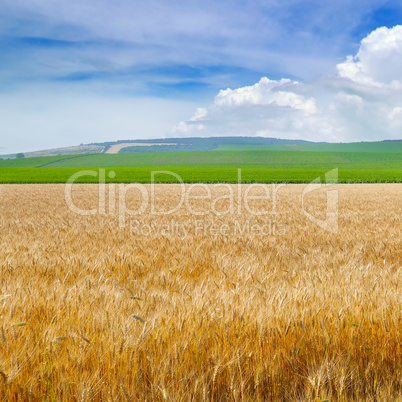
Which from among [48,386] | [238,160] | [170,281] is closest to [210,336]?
[48,386]

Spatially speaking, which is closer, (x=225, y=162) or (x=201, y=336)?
(x=201, y=336)

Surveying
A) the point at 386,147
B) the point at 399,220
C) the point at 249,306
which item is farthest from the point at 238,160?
the point at 249,306

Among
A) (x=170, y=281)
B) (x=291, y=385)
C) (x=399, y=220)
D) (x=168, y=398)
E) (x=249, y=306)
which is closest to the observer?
(x=168, y=398)

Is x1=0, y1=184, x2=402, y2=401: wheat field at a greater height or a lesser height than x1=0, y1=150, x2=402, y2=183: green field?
lesser

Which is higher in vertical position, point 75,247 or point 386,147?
point 386,147

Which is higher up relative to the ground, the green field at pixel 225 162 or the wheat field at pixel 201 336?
the green field at pixel 225 162

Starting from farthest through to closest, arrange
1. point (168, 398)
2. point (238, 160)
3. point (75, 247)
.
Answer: point (238, 160) < point (75, 247) < point (168, 398)

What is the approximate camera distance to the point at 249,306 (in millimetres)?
2730

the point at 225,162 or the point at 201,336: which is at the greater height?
the point at 225,162

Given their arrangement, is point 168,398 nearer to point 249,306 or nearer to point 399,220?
point 249,306

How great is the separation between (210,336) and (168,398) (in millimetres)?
647

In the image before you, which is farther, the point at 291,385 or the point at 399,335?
the point at 399,335

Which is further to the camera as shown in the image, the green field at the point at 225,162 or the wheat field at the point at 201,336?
the green field at the point at 225,162

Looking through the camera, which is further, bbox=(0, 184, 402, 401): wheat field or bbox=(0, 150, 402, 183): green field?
bbox=(0, 150, 402, 183): green field
